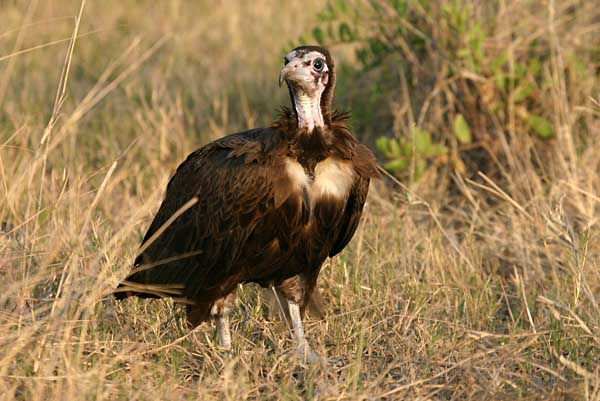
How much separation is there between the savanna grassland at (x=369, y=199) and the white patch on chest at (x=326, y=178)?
515 millimetres

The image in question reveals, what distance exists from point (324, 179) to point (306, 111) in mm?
274

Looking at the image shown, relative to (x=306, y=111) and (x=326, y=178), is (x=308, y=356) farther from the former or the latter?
(x=306, y=111)

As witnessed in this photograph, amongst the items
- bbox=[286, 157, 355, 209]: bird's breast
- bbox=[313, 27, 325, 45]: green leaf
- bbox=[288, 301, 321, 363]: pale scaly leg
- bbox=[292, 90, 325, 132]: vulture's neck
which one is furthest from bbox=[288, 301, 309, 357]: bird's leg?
bbox=[313, 27, 325, 45]: green leaf

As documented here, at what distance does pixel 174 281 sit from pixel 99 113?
323 centimetres

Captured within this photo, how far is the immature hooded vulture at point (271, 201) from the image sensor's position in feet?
13.9

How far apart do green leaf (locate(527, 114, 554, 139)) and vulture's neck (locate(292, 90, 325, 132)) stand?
2.68 meters

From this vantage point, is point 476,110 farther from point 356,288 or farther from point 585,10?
point 356,288

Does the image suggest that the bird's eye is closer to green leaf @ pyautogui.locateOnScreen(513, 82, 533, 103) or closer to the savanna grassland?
the savanna grassland

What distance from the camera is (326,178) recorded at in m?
4.26

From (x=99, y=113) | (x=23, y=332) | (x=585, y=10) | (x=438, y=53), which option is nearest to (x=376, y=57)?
(x=438, y=53)

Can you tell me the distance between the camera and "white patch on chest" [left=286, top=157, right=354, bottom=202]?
4227 mm

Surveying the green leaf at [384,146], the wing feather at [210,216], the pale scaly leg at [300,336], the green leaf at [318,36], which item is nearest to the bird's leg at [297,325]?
the pale scaly leg at [300,336]

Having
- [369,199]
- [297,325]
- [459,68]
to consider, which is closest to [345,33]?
[459,68]

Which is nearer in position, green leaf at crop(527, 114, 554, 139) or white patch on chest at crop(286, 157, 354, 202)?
white patch on chest at crop(286, 157, 354, 202)
